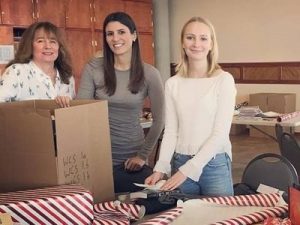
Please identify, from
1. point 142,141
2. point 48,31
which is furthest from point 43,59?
point 142,141

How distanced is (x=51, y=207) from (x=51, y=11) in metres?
5.94

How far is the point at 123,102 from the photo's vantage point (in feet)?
6.33

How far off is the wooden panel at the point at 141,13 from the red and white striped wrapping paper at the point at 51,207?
22.7 feet

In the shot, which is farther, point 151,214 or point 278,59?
point 278,59

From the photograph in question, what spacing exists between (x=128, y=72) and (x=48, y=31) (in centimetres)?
38

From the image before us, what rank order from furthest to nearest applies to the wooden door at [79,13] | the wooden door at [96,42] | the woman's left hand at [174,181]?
the wooden door at [96,42]
the wooden door at [79,13]
the woman's left hand at [174,181]

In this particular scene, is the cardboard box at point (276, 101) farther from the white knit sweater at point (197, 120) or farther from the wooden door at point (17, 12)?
the white knit sweater at point (197, 120)

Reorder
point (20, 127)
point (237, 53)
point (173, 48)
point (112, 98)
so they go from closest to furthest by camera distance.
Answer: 1. point (20, 127)
2. point (112, 98)
3. point (237, 53)
4. point (173, 48)

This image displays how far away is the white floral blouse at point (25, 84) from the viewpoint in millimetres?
1618

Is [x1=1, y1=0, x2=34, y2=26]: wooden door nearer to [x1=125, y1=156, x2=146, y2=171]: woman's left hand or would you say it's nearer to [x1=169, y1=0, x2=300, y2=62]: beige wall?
[x1=169, y1=0, x2=300, y2=62]: beige wall

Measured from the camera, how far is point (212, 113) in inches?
69.8

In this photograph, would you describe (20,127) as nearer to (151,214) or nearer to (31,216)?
(31,216)

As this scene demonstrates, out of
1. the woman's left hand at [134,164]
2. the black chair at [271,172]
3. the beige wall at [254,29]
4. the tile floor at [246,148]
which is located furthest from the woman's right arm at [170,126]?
the beige wall at [254,29]

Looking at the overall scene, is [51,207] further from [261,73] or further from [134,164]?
[261,73]
